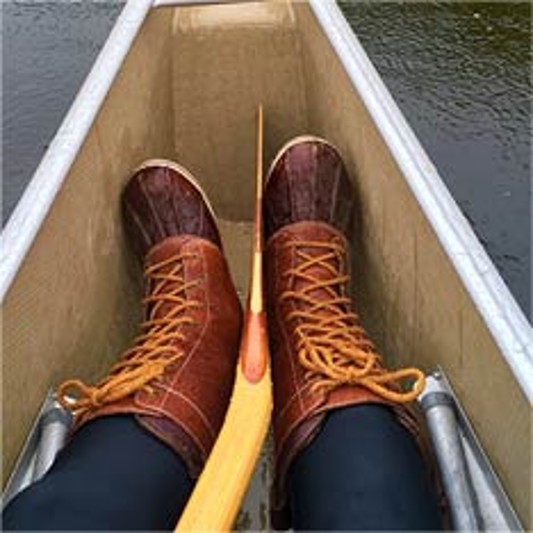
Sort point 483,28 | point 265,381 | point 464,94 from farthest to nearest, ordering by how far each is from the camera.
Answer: point 483,28, point 464,94, point 265,381

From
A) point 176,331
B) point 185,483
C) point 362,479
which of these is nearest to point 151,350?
point 176,331

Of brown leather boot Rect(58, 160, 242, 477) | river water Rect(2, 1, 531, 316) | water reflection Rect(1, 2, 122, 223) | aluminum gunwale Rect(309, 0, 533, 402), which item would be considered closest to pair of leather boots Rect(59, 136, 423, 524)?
brown leather boot Rect(58, 160, 242, 477)

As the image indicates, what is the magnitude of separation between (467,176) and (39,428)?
1412mm

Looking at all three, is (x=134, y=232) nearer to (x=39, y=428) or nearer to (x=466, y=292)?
(x=39, y=428)

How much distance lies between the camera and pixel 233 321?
1.15 metres

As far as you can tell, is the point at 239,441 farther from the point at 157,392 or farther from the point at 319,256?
the point at 319,256

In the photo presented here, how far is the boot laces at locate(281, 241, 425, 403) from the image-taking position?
96 cm

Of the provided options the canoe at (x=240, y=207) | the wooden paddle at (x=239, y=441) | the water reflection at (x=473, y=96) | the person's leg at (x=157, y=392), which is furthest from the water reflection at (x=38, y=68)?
the wooden paddle at (x=239, y=441)

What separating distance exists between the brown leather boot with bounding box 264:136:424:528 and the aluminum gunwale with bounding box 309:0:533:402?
13 centimetres

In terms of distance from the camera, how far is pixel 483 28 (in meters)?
2.76

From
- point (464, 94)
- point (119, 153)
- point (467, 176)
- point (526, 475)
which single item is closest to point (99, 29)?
point (464, 94)

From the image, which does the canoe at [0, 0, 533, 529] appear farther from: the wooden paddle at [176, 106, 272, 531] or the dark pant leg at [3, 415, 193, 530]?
the wooden paddle at [176, 106, 272, 531]

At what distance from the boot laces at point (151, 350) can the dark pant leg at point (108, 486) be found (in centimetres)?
4

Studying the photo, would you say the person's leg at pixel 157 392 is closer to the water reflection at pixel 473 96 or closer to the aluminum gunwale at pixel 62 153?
the aluminum gunwale at pixel 62 153
